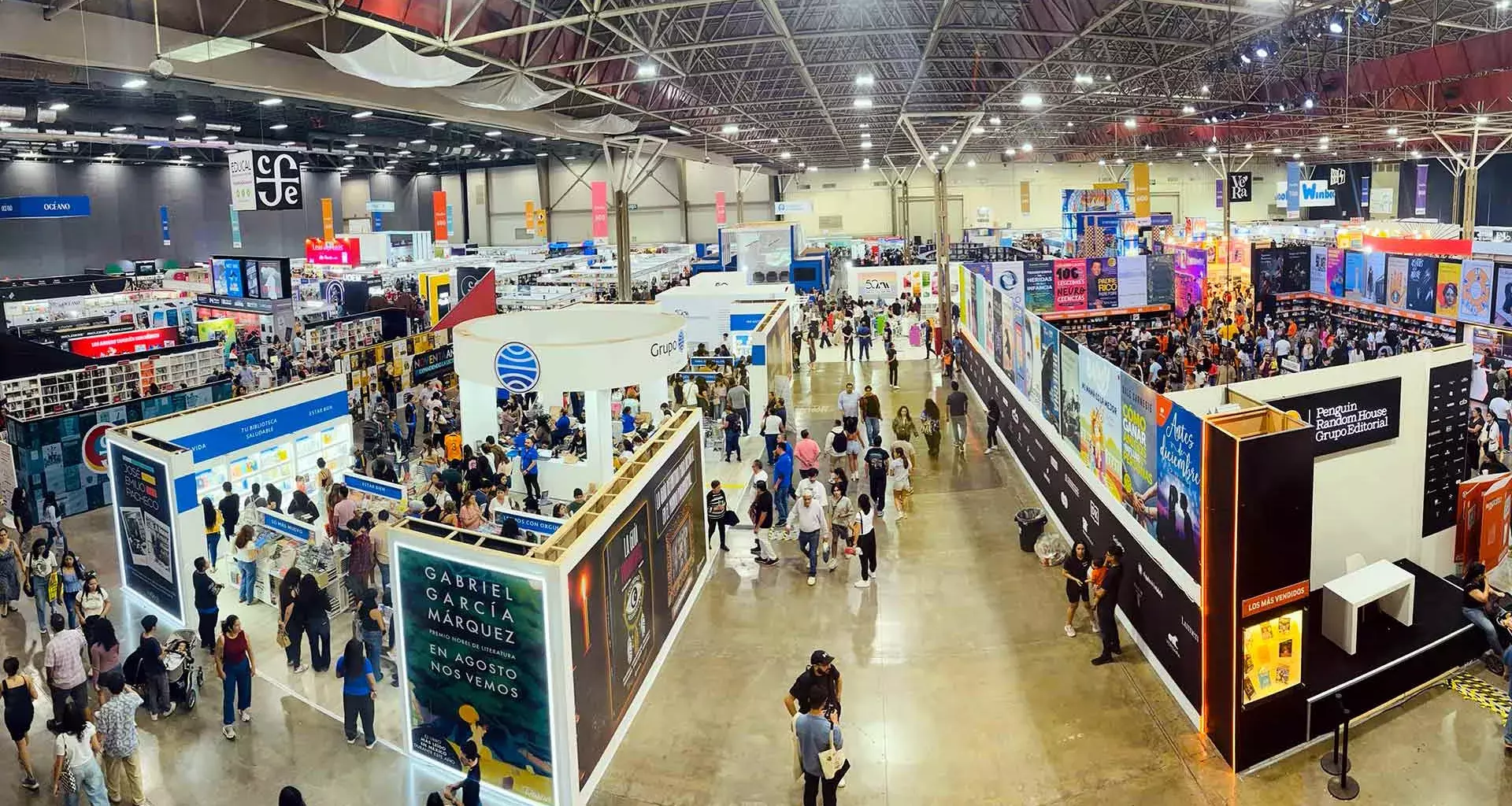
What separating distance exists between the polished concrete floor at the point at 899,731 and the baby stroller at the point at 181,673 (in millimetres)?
146

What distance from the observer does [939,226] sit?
24.8 meters

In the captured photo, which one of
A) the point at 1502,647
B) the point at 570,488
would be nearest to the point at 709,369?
the point at 570,488

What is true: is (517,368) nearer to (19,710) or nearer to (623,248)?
(19,710)

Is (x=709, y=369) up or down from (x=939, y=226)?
down

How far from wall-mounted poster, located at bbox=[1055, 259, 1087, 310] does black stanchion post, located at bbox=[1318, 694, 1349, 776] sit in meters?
15.8

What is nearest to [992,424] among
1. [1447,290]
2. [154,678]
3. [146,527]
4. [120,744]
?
[146,527]

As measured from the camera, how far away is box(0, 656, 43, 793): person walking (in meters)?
6.25

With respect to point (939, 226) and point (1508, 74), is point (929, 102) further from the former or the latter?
point (1508, 74)

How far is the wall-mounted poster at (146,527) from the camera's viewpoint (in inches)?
359

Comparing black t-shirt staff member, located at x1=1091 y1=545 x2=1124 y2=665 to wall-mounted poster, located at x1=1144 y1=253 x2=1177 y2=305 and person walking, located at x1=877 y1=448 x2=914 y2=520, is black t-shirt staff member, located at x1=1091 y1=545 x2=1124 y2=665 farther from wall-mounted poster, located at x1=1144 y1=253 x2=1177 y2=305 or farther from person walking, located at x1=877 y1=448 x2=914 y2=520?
wall-mounted poster, located at x1=1144 y1=253 x2=1177 y2=305

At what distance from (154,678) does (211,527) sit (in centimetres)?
283

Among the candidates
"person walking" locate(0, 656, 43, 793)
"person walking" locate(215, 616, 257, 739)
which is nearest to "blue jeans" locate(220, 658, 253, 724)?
"person walking" locate(215, 616, 257, 739)

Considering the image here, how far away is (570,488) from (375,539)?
4.09 m

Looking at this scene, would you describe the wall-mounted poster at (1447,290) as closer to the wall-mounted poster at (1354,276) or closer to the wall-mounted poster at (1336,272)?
the wall-mounted poster at (1354,276)
